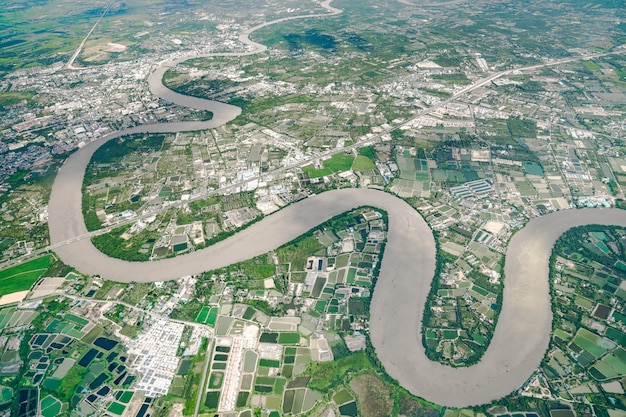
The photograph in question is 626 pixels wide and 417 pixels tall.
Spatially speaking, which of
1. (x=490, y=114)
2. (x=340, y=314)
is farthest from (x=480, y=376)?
(x=490, y=114)

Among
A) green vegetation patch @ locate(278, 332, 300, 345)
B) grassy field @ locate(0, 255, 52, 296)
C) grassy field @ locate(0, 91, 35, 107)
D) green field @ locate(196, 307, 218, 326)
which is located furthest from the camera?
grassy field @ locate(0, 91, 35, 107)

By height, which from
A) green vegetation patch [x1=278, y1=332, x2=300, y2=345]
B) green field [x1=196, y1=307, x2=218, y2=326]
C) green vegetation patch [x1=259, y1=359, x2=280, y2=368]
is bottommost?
green vegetation patch [x1=259, y1=359, x2=280, y2=368]

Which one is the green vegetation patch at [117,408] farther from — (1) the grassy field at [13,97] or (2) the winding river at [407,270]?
(1) the grassy field at [13,97]

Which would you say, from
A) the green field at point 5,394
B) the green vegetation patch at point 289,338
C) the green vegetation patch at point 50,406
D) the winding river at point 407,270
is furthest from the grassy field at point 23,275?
the green vegetation patch at point 289,338

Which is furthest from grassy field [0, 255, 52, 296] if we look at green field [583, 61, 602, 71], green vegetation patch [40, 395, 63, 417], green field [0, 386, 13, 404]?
green field [583, 61, 602, 71]

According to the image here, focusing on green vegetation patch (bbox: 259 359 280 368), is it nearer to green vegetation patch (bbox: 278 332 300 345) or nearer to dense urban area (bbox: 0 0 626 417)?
dense urban area (bbox: 0 0 626 417)

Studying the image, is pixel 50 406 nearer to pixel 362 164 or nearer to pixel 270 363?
pixel 270 363
